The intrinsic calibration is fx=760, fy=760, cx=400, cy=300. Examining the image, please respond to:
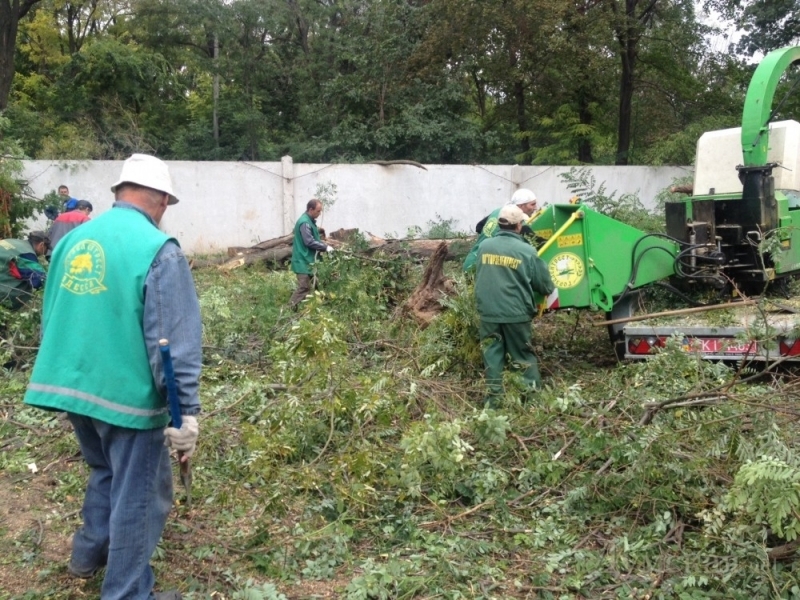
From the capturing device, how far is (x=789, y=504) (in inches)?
118

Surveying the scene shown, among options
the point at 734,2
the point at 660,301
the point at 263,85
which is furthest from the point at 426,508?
the point at 263,85

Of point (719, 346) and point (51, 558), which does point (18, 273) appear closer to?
point (51, 558)

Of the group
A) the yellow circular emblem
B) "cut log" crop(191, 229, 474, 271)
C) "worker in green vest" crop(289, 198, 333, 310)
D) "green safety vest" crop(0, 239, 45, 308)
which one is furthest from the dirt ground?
"cut log" crop(191, 229, 474, 271)

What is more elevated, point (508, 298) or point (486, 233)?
point (486, 233)

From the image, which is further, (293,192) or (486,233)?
(293,192)

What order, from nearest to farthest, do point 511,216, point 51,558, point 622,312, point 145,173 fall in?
point 145,173, point 51,558, point 511,216, point 622,312

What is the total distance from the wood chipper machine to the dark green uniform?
320 millimetres

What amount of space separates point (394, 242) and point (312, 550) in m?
7.16

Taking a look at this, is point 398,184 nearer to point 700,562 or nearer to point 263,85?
point 263,85

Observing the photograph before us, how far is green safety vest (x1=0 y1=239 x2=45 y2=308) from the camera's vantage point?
270 inches

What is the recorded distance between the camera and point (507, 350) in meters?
5.89

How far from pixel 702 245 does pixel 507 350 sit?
6.34 ft

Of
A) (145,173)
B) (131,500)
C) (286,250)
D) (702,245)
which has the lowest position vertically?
(131,500)

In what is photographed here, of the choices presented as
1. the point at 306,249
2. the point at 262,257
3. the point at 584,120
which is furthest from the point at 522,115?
the point at 306,249
